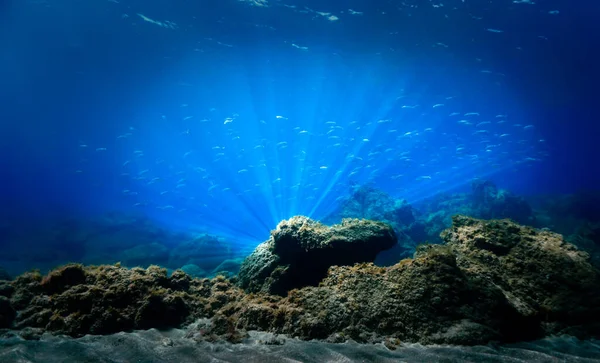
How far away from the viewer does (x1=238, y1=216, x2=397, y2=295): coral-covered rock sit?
16.5 feet

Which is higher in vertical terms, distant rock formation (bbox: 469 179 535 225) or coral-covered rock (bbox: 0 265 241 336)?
distant rock formation (bbox: 469 179 535 225)

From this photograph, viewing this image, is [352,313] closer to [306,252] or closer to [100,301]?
[306,252]

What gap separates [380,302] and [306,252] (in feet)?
6.82

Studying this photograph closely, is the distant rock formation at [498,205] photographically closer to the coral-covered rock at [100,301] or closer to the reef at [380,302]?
the reef at [380,302]

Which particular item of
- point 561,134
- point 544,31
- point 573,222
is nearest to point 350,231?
point 544,31

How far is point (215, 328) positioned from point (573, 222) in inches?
1186

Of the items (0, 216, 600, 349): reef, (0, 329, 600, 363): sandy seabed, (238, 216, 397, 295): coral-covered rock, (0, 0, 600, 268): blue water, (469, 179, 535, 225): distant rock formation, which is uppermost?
(0, 0, 600, 268): blue water

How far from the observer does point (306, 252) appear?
5.12m

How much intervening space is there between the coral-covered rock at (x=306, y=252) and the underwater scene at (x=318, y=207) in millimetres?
39

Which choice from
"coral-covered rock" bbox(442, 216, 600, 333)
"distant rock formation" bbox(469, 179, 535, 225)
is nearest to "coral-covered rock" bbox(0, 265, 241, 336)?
"coral-covered rock" bbox(442, 216, 600, 333)

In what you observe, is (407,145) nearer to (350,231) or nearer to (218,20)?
(218,20)

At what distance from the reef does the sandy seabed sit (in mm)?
135

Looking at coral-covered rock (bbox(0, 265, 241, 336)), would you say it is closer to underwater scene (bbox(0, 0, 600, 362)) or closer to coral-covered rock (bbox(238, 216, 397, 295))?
underwater scene (bbox(0, 0, 600, 362))

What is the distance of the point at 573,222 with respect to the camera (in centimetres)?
2219
